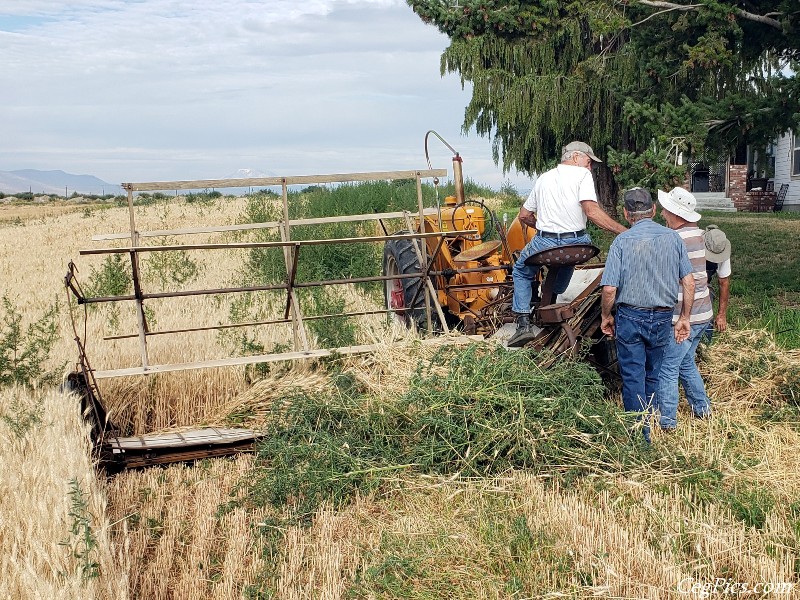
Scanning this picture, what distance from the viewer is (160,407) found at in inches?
297

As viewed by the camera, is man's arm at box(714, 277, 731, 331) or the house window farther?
the house window

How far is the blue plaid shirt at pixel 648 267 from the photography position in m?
6.13

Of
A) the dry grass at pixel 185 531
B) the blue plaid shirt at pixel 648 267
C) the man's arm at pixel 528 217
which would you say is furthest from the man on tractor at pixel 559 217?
the dry grass at pixel 185 531

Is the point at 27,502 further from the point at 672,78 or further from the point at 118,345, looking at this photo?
the point at 672,78

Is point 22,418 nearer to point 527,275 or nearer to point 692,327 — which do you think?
point 527,275

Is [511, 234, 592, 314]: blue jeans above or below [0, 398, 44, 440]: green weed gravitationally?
above

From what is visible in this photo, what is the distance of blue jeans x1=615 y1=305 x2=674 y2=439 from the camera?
6.17 meters

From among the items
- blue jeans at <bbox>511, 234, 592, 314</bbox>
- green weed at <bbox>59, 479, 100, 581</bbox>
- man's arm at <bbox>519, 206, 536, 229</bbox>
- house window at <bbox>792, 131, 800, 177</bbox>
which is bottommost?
green weed at <bbox>59, 479, 100, 581</bbox>

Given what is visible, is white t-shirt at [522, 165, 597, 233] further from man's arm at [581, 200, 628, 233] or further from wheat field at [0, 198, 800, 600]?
wheat field at [0, 198, 800, 600]

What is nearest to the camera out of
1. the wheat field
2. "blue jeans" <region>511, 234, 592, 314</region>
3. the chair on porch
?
the wheat field

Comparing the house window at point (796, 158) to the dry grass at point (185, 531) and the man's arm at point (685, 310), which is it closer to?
the man's arm at point (685, 310)

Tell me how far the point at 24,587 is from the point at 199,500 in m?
1.89

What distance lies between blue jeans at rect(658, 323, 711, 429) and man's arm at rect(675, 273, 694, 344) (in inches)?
4.8

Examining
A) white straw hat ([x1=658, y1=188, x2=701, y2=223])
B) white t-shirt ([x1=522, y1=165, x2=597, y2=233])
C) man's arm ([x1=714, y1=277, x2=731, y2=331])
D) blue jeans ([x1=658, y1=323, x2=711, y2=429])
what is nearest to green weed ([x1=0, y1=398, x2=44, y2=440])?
white t-shirt ([x1=522, y1=165, x2=597, y2=233])
